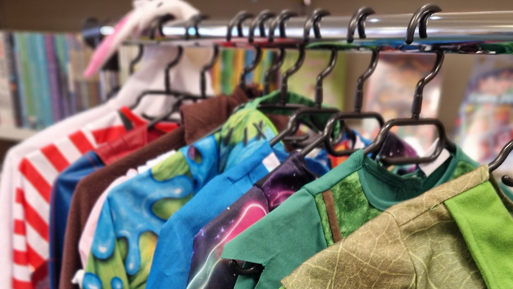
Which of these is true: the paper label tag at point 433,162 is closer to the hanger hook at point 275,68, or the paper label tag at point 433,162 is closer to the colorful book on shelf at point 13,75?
the hanger hook at point 275,68

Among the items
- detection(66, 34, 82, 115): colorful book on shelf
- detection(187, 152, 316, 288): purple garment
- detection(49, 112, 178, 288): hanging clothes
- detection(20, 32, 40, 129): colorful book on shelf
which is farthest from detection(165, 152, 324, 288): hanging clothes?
detection(20, 32, 40, 129): colorful book on shelf

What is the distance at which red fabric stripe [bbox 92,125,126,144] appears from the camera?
66cm

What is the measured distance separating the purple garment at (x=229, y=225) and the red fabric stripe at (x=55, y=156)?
37 centimetres

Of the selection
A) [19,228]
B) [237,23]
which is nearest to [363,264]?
[237,23]

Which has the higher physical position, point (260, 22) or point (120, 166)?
point (260, 22)

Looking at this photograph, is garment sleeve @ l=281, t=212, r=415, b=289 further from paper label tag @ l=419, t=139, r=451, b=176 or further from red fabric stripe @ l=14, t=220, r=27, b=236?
red fabric stripe @ l=14, t=220, r=27, b=236

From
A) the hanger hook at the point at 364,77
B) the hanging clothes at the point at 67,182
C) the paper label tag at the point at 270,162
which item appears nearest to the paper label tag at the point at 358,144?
the hanger hook at the point at 364,77

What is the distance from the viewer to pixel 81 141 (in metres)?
0.64

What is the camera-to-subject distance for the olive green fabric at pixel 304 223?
309 millimetres

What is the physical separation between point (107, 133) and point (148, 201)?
25 cm

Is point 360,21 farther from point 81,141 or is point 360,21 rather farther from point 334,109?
point 81,141

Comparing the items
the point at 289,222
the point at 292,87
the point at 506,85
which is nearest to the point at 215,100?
the point at 289,222

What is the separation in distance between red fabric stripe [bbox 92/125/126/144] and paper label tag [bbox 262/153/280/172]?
0.35 meters

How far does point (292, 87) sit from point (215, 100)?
471mm
